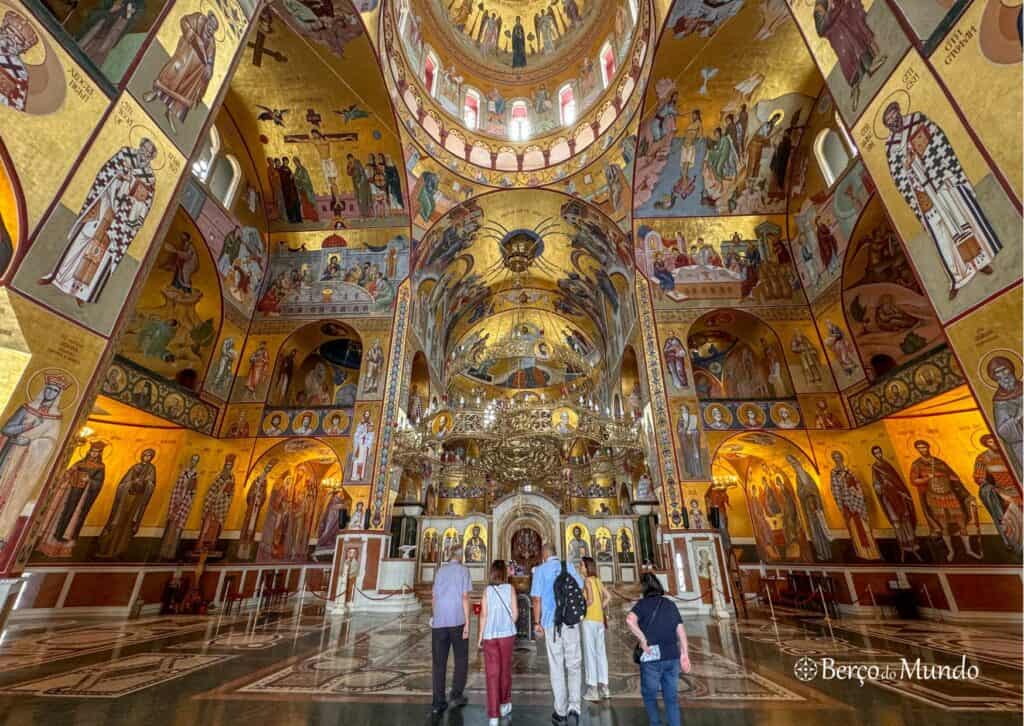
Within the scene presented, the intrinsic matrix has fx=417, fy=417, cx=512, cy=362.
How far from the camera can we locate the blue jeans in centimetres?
286

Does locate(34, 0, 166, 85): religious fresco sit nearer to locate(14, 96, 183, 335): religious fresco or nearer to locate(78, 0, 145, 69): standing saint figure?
locate(78, 0, 145, 69): standing saint figure

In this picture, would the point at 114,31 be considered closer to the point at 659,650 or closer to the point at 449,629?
the point at 449,629

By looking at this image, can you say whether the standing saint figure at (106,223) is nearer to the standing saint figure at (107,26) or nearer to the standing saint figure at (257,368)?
the standing saint figure at (107,26)

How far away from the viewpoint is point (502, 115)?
15.8 meters

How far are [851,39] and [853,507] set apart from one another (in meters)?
10.3

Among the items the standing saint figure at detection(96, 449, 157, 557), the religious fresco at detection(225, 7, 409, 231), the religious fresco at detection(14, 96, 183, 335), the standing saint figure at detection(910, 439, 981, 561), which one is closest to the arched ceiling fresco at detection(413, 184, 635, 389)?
the religious fresco at detection(225, 7, 409, 231)

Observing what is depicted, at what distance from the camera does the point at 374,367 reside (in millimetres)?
12953

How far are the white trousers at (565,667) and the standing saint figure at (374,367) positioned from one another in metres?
10.3

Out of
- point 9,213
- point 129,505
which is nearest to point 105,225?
point 9,213

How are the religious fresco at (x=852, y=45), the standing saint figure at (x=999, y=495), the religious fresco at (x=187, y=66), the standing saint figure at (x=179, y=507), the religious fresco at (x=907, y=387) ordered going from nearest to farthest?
the religious fresco at (x=852, y=45), the religious fresco at (x=187, y=66), the standing saint figure at (x=999, y=495), the religious fresco at (x=907, y=387), the standing saint figure at (x=179, y=507)

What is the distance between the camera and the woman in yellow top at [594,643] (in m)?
3.92

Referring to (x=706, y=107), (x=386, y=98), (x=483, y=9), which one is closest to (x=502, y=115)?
(x=483, y=9)

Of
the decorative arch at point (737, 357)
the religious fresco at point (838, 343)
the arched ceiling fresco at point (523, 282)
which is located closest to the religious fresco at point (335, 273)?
the arched ceiling fresco at point (523, 282)

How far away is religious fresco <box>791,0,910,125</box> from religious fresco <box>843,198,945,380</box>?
18.4 feet
